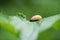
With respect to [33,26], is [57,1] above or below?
above

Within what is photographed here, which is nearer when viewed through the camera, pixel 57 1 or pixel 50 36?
pixel 50 36

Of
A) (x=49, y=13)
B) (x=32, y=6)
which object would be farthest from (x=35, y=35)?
(x=32, y=6)

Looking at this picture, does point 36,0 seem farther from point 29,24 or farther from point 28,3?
point 29,24

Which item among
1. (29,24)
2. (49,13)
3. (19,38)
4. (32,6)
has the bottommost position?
(19,38)

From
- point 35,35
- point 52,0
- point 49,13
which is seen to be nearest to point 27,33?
point 35,35

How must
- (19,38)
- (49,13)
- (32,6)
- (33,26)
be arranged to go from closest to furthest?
(19,38) < (33,26) < (49,13) < (32,6)

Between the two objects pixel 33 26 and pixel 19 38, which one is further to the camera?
pixel 33 26

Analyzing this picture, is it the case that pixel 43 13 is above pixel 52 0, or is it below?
below

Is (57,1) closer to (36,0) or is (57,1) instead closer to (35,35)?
(36,0)

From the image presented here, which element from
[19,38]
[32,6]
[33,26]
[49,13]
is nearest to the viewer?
[19,38]
